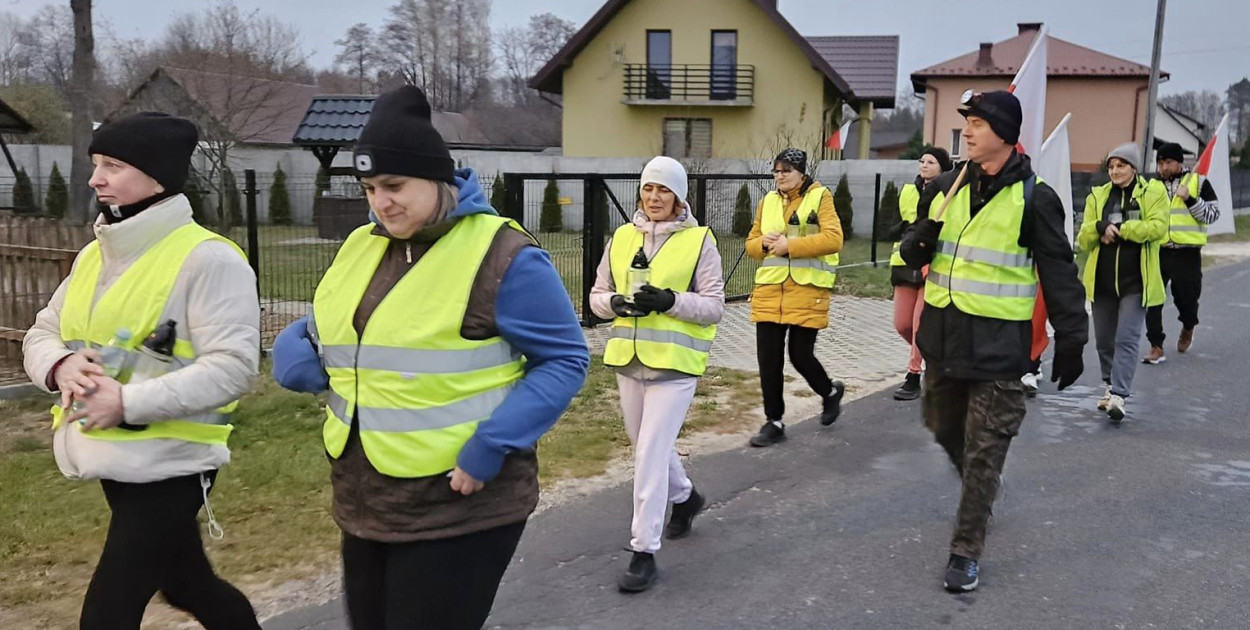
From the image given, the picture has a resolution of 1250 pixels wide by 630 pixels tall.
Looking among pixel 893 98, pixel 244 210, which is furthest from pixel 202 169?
pixel 893 98

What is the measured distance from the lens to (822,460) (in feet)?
21.5

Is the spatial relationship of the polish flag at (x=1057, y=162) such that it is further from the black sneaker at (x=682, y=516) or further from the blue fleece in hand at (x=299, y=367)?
the blue fleece in hand at (x=299, y=367)

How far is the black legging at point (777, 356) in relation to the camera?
664 cm

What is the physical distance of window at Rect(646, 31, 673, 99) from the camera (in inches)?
1358

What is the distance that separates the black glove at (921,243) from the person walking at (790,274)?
1.94 metres

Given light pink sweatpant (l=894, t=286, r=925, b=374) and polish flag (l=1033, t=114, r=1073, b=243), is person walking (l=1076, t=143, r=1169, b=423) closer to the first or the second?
polish flag (l=1033, t=114, r=1073, b=243)

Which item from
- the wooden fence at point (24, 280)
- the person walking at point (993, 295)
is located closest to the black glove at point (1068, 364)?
the person walking at point (993, 295)

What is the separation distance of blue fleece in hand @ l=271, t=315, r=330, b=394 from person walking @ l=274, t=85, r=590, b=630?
0.06m

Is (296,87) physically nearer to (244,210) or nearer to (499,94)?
(499,94)

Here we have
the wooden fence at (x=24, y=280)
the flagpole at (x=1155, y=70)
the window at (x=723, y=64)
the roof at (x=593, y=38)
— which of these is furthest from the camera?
the window at (x=723, y=64)

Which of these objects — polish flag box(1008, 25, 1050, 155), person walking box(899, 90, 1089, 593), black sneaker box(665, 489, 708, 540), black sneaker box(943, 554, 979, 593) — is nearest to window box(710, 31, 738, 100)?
polish flag box(1008, 25, 1050, 155)

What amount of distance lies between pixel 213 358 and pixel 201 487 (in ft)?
1.31

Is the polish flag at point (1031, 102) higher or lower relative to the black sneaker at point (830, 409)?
higher

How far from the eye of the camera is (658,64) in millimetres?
34688
